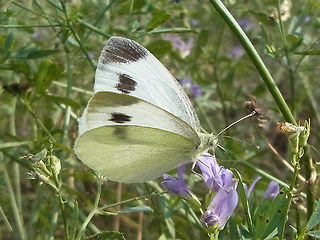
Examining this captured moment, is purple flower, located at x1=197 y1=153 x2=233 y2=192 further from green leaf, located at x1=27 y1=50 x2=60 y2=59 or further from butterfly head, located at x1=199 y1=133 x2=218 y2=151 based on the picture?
green leaf, located at x1=27 y1=50 x2=60 y2=59

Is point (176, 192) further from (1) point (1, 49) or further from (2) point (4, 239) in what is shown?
(2) point (4, 239)

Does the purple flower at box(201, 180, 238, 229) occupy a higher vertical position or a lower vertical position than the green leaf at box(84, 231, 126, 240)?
higher

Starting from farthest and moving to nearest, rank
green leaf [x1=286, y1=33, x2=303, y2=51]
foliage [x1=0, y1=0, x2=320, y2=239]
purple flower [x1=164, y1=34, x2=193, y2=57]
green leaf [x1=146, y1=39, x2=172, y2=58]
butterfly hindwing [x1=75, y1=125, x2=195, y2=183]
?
1. purple flower [x1=164, y1=34, x2=193, y2=57]
2. green leaf [x1=146, y1=39, x2=172, y2=58]
3. green leaf [x1=286, y1=33, x2=303, y2=51]
4. butterfly hindwing [x1=75, y1=125, x2=195, y2=183]
5. foliage [x1=0, y1=0, x2=320, y2=239]

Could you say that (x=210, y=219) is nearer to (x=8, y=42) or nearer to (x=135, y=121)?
(x=135, y=121)

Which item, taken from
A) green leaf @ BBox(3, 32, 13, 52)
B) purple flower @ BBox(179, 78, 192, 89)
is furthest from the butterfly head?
purple flower @ BBox(179, 78, 192, 89)

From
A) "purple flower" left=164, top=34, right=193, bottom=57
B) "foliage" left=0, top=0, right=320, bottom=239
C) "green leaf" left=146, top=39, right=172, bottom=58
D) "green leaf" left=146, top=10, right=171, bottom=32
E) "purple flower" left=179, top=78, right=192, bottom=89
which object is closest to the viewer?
"foliage" left=0, top=0, right=320, bottom=239

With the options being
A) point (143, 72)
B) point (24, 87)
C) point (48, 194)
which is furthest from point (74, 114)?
point (143, 72)

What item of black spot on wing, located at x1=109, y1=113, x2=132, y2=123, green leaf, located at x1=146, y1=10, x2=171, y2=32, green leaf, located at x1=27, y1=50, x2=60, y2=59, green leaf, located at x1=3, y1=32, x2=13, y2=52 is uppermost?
green leaf, located at x1=146, y1=10, x2=171, y2=32
